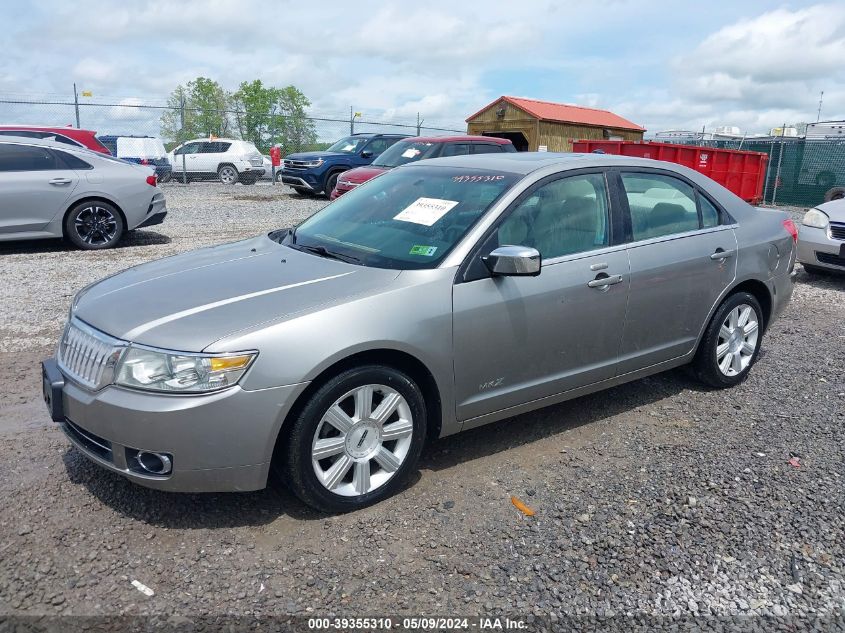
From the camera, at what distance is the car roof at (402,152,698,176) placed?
420 centimetres

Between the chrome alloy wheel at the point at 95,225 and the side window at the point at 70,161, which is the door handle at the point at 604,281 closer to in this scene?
the chrome alloy wheel at the point at 95,225

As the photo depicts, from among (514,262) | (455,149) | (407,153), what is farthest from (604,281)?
(455,149)

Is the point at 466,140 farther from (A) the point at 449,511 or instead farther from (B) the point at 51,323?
(A) the point at 449,511

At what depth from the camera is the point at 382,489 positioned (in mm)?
3443

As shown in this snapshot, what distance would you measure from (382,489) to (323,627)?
2.85 ft

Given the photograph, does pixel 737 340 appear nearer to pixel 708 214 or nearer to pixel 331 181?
pixel 708 214

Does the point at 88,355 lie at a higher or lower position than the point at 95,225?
higher

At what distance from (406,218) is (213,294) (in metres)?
1.22

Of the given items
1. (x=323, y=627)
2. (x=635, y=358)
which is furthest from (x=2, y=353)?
(x=635, y=358)

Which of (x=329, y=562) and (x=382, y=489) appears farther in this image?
(x=382, y=489)

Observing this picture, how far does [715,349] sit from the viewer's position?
4875 mm

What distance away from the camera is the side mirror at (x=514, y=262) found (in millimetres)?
3510

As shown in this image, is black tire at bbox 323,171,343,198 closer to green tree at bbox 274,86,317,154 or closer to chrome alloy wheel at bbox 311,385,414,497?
green tree at bbox 274,86,317,154

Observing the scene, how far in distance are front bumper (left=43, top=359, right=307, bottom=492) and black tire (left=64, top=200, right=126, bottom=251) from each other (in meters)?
7.46
